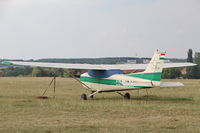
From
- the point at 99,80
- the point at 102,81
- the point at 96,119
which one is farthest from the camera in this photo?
the point at 99,80

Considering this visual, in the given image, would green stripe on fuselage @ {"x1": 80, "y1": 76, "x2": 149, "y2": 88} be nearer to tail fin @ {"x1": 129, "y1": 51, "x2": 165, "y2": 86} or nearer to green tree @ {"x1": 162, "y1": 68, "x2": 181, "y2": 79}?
tail fin @ {"x1": 129, "y1": 51, "x2": 165, "y2": 86}

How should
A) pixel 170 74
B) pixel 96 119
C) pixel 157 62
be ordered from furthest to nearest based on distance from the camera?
pixel 170 74, pixel 157 62, pixel 96 119

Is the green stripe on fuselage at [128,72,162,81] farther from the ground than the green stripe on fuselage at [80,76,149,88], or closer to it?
farther from the ground

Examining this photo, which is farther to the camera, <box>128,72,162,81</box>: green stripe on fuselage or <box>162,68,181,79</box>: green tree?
<box>162,68,181,79</box>: green tree

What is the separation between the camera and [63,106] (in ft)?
52.1

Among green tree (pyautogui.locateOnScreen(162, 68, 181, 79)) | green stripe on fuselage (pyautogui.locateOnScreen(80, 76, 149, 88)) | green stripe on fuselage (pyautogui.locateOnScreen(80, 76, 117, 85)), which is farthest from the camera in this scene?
green tree (pyautogui.locateOnScreen(162, 68, 181, 79))

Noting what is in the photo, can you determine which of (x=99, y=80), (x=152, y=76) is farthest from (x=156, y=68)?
(x=99, y=80)

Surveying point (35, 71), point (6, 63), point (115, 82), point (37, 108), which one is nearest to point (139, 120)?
point (37, 108)

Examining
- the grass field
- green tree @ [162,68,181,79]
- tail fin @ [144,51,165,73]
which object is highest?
tail fin @ [144,51,165,73]

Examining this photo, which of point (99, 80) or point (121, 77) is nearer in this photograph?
point (121, 77)

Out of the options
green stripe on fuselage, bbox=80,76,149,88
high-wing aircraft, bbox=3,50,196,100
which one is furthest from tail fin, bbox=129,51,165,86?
green stripe on fuselage, bbox=80,76,149,88

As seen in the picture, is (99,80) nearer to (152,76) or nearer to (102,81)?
(102,81)

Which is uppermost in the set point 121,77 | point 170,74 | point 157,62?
point 157,62

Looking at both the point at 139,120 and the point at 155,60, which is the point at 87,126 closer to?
the point at 139,120
